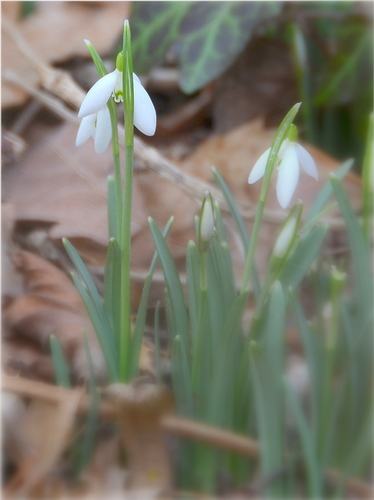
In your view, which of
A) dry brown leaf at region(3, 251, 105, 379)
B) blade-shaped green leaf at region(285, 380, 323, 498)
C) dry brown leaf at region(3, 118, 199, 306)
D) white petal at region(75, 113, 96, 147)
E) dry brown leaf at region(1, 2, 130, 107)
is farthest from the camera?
dry brown leaf at region(1, 2, 130, 107)

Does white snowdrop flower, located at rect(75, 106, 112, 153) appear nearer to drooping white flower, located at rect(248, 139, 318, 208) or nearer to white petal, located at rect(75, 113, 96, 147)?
white petal, located at rect(75, 113, 96, 147)

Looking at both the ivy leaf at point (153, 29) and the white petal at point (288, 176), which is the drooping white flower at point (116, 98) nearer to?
the white petal at point (288, 176)

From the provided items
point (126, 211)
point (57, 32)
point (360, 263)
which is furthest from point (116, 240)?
point (57, 32)

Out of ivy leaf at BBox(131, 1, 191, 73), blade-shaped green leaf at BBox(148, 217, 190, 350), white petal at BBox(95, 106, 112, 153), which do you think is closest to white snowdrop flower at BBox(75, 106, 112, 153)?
white petal at BBox(95, 106, 112, 153)

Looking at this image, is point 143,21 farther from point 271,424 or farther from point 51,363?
point 271,424

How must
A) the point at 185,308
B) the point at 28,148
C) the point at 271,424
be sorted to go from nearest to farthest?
the point at 271,424, the point at 185,308, the point at 28,148

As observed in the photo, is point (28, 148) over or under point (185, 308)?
over

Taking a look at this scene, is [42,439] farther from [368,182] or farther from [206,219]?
[368,182]

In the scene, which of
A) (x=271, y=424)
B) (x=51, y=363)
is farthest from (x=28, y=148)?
(x=271, y=424)
